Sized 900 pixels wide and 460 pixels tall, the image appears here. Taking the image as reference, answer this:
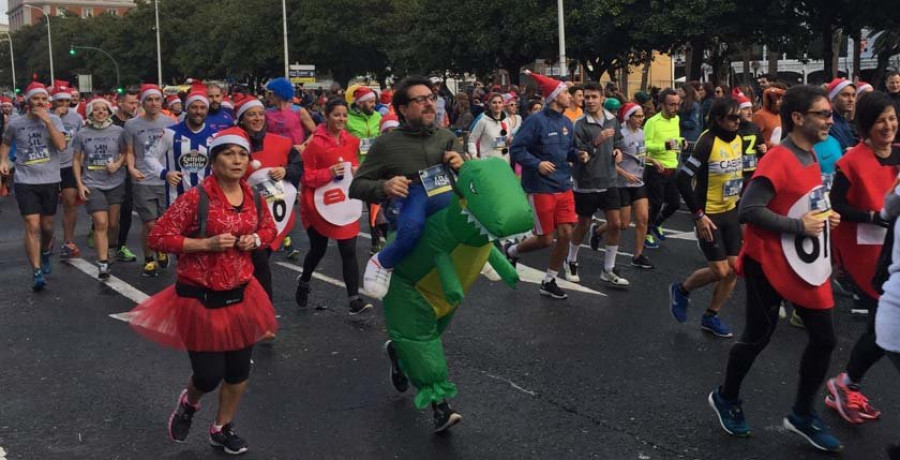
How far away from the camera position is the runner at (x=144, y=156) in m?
10.2

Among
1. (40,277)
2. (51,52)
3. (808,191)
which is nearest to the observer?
(808,191)

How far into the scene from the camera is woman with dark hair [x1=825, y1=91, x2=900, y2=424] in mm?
5449

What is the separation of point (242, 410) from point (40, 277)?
480cm

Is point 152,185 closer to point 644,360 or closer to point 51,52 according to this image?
point 644,360

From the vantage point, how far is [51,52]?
352ft

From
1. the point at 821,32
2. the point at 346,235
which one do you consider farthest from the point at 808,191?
the point at 821,32

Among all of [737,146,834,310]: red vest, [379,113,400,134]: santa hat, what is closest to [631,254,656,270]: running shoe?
[379,113,400,134]: santa hat

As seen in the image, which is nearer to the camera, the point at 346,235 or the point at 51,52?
the point at 346,235

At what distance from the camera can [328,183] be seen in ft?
28.2

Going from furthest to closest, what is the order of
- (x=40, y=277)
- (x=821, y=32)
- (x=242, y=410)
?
(x=821, y=32), (x=40, y=277), (x=242, y=410)

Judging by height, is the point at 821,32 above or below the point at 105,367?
above

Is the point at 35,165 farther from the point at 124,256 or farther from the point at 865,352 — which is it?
the point at 865,352

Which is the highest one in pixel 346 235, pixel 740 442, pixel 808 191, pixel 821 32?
pixel 821 32

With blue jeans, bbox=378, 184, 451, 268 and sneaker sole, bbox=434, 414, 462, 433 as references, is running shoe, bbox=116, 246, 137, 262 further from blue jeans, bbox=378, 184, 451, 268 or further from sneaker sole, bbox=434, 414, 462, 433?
sneaker sole, bbox=434, 414, 462, 433
